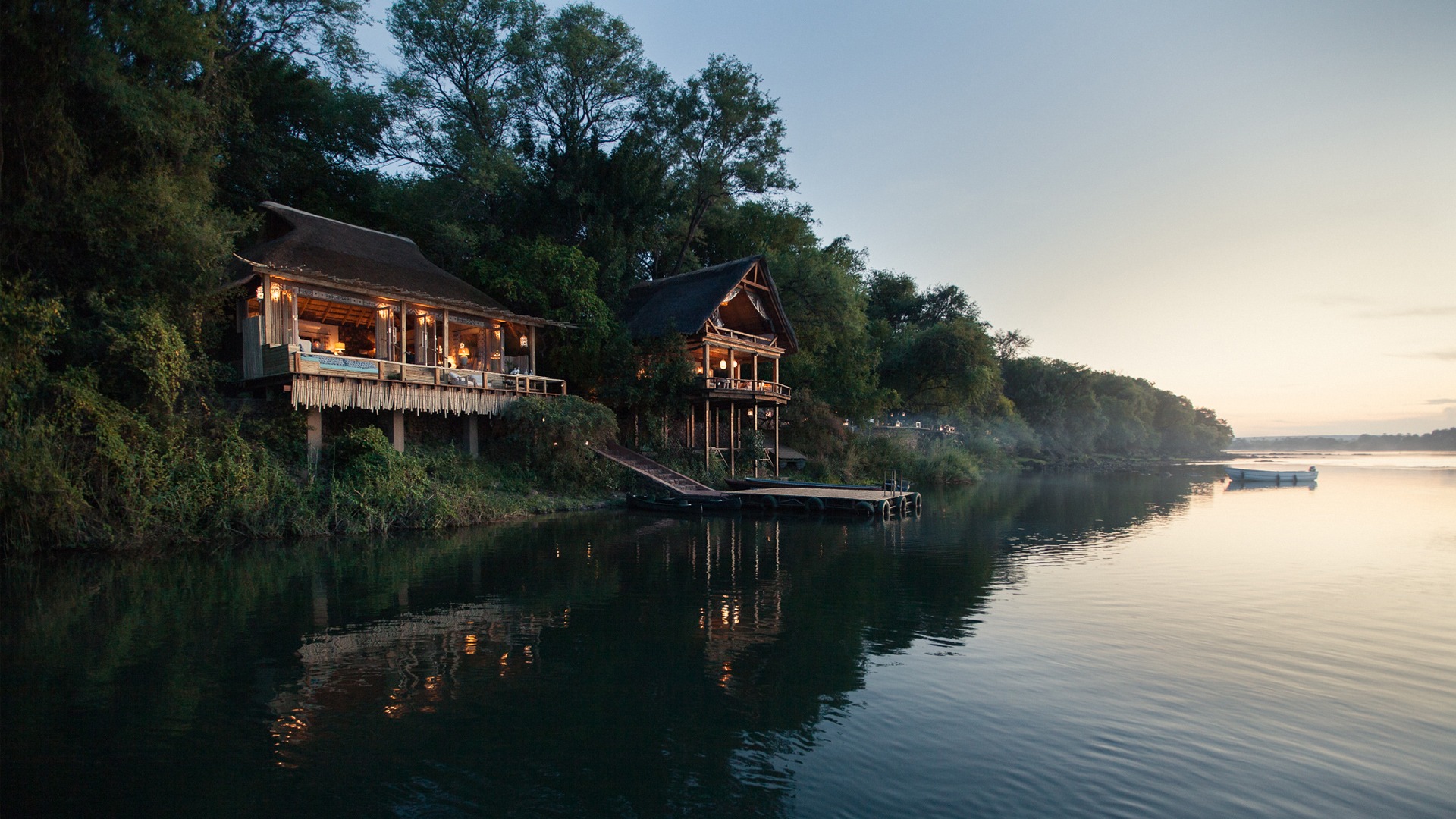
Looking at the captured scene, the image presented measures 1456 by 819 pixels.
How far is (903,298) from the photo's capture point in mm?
56688

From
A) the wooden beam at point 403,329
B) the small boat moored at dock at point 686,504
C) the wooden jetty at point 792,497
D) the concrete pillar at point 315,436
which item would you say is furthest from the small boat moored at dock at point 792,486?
the concrete pillar at point 315,436

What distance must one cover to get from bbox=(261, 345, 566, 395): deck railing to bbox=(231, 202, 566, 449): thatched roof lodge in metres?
0.03

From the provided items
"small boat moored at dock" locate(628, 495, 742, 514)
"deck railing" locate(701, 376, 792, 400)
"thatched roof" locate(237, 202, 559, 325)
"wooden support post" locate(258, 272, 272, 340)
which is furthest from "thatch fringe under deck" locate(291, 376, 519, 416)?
"deck railing" locate(701, 376, 792, 400)

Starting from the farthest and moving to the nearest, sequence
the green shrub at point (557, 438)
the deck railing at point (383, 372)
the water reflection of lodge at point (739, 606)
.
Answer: the green shrub at point (557, 438), the deck railing at point (383, 372), the water reflection of lodge at point (739, 606)

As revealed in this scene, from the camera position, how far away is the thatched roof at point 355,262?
69.4ft

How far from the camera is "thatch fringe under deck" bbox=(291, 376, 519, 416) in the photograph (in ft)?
64.1

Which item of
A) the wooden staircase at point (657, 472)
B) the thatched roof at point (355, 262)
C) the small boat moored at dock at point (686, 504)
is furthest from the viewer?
the wooden staircase at point (657, 472)

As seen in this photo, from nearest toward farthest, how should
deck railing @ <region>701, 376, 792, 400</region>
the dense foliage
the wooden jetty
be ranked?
1. the dense foliage
2. the wooden jetty
3. deck railing @ <region>701, 376, 792, 400</region>

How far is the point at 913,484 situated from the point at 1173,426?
88.7 metres

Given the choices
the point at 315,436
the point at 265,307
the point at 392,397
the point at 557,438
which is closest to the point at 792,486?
the point at 557,438

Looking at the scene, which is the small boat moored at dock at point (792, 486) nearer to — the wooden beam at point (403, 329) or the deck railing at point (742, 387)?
the deck railing at point (742, 387)

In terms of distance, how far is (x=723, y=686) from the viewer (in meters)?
7.50

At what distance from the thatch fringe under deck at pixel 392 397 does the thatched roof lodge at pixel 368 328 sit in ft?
0.09

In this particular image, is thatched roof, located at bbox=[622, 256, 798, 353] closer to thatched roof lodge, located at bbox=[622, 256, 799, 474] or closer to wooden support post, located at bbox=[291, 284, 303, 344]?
thatched roof lodge, located at bbox=[622, 256, 799, 474]
